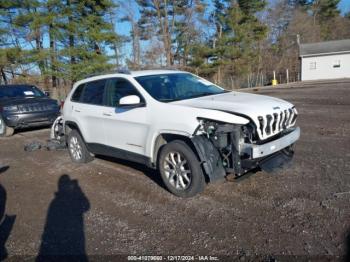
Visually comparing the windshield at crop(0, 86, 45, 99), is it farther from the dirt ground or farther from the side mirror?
the side mirror

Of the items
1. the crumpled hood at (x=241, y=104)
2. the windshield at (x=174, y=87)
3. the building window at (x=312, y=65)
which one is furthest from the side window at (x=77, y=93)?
the building window at (x=312, y=65)

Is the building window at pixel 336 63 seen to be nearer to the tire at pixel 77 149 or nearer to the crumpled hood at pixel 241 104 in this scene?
the crumpled hood at pixel 241 104

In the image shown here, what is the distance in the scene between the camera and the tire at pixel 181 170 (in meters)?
4.30

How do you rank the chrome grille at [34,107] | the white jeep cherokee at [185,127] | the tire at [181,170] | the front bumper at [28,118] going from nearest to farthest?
the white jeep cherokee at [185,127] → the tire at [181,170] → the front bumper at [28,118] → the chrome grille at [34,107]

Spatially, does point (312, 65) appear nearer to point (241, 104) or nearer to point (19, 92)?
point (19, 92)

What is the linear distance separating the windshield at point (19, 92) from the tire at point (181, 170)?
865 centimetres

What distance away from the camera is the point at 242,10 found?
3738 cm

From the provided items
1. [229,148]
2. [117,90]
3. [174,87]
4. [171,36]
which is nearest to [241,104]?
[229,148]

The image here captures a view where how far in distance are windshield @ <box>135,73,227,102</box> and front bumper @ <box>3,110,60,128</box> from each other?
6.79m

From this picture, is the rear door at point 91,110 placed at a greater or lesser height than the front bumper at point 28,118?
greater

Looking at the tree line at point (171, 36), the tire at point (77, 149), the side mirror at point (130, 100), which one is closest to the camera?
the side mirror at point (130, 100)

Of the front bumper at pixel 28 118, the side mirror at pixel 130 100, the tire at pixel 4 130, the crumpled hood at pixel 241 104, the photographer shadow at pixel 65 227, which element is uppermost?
the side mirror at pixel 130 100

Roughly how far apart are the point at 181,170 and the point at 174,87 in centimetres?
154

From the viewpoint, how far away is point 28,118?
10.6m
